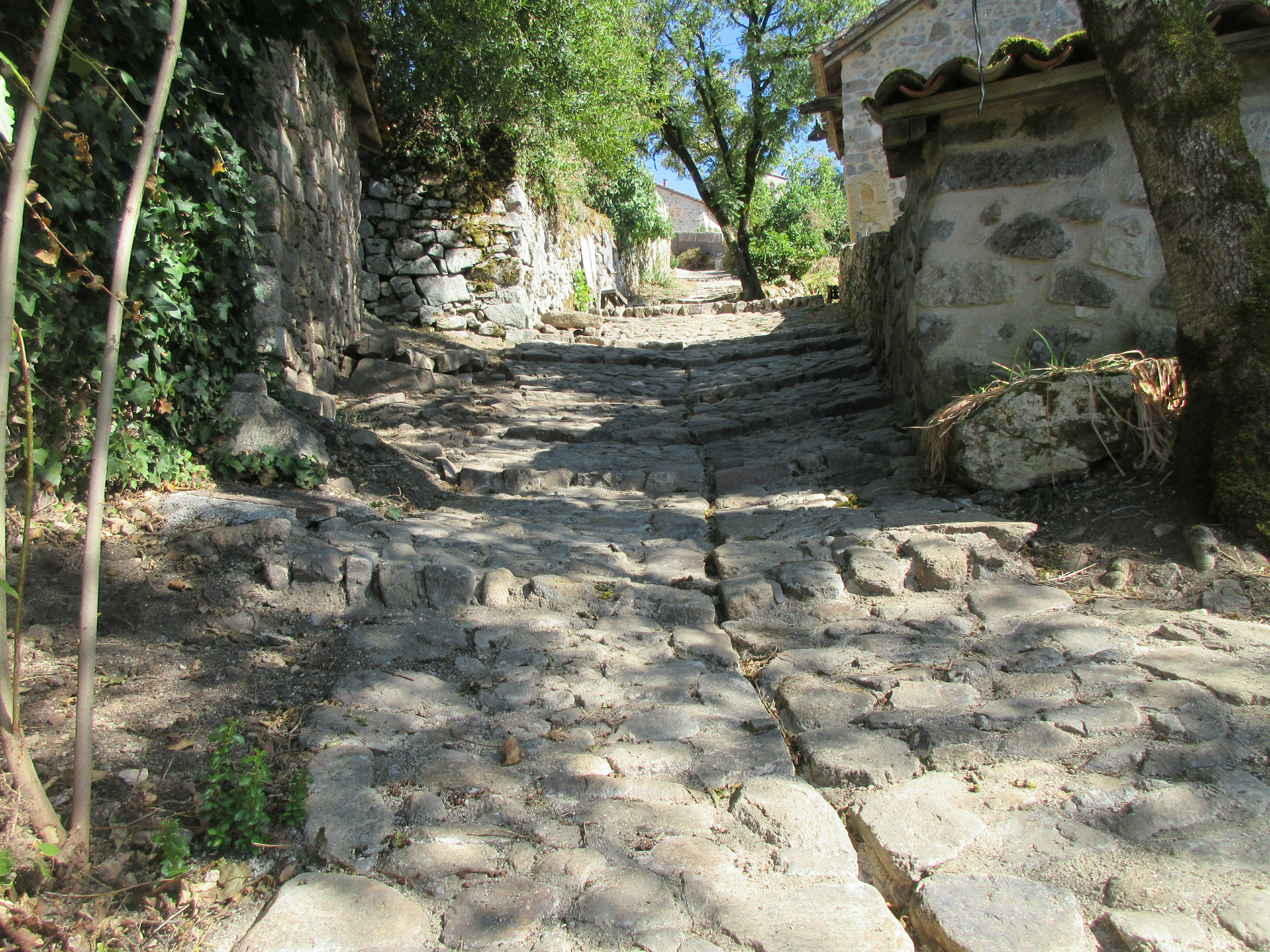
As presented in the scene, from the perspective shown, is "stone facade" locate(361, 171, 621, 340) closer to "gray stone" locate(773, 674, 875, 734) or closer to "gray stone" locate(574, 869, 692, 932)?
"gray stone" locate(773, 674, 875, 734)

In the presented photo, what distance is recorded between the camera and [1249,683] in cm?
224

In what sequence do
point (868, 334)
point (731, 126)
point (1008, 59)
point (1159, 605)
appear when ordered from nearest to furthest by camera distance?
point (1159, 605), point (1008, 59), point (868, 334), point (731, 126)

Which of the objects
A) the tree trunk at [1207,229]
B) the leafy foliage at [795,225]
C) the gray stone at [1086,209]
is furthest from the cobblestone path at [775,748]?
the leafy foliage at [795,225]

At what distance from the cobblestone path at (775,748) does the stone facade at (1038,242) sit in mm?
983

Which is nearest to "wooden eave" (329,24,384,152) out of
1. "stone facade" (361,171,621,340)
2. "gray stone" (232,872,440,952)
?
"stone facade" (361,171,621,340)

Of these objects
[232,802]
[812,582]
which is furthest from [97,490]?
[812,582]

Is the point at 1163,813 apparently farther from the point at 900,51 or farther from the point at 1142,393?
the point at 900,51

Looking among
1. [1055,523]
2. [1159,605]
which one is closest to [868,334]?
[1055,523]

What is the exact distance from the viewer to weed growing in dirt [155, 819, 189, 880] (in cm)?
162

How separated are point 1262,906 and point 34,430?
11.0ft

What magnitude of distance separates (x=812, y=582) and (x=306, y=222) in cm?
447

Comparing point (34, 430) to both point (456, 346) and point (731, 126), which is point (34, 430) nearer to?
point (456, 346)

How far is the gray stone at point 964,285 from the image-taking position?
4.25m

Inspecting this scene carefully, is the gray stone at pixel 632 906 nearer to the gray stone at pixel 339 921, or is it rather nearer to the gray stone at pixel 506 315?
the gray stone at pixel 339 921
